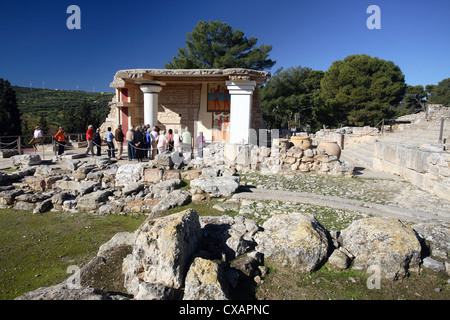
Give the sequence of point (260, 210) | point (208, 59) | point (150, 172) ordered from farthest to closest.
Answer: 1. point (208, 59)
2. point (150, 172)
3. point (260, 210)

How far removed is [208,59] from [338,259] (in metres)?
20.0

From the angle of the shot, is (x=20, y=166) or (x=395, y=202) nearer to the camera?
(x=395, y=202)

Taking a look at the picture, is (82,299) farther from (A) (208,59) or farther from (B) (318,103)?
(B) (318,103)

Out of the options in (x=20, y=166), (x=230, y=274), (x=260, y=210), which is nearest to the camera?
(x=230, y=274)

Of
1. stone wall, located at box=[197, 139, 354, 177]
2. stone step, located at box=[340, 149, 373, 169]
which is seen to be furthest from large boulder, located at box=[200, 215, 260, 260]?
stone step, located at box=[340, 149, 373, 169]

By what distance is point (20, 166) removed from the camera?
9242mm

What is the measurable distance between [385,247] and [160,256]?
8.44ft

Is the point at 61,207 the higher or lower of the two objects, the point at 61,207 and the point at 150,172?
the lower

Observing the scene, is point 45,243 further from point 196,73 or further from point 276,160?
point 196,73

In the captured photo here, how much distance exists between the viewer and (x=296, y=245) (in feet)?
10.4

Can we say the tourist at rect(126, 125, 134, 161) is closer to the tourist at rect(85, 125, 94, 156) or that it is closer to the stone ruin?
the tourist at rect(85, 125, 94, 156)

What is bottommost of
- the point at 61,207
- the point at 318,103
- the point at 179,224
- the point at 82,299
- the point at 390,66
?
the point at 61,207

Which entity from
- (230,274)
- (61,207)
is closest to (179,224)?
(230,274)

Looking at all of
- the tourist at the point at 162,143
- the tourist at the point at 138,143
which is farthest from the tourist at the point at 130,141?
the tourist at the point at 162,143
